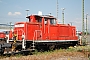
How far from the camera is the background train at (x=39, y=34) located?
38.1 ft

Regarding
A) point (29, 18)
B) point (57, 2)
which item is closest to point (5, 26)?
point (57, 2)

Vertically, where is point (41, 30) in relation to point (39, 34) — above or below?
above

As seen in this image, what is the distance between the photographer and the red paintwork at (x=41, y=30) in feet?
40.6

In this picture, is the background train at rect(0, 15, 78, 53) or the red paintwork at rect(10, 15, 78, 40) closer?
the background train at rect(0, 15, 78, 53)

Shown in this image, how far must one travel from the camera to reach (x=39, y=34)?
12.9m

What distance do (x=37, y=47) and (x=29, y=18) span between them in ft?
9.65

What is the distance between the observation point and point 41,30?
13062 mm

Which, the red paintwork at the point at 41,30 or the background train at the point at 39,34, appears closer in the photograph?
the background train at the point at 39,34

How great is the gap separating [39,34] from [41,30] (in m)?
0.40

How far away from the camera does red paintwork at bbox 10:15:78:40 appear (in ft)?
40.6

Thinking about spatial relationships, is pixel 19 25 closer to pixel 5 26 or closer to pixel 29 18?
pixel 29 18

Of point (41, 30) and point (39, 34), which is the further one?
point (41, 30)

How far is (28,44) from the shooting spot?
473 inches

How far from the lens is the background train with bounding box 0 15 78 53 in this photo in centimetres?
1160
